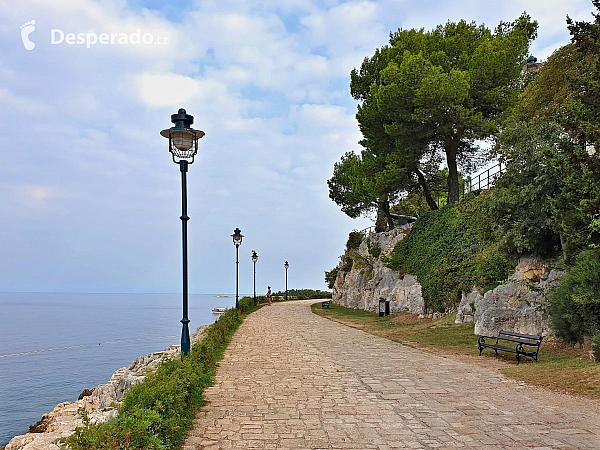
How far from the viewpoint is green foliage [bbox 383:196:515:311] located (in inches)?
654

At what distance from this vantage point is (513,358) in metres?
10.9

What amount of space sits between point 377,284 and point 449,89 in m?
12.3

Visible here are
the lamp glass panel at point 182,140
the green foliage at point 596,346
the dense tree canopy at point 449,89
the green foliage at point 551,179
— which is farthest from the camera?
the dense tree canopy at point 449,89

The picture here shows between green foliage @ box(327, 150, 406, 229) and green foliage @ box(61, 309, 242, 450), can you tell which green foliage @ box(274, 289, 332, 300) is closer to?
→ green foliage @ box(327, 150, 406, 229)

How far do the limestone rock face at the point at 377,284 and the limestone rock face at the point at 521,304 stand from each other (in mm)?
6788

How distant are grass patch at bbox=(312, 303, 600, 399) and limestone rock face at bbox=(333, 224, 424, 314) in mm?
4046

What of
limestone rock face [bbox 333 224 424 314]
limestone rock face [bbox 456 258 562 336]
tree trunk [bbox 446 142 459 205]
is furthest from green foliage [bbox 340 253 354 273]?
limestone rock face [bbox 456 258 562 336]

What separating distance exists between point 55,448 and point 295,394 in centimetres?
342

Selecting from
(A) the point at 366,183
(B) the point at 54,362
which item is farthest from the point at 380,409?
(B) the point at 54,362

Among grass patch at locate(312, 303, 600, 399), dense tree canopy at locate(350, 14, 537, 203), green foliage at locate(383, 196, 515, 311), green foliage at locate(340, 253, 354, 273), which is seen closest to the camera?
grass patch at locate(312, 303, 600, 399)

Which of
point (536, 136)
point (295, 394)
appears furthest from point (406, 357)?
point (536, 136)

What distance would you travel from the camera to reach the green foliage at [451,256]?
54.5 feet

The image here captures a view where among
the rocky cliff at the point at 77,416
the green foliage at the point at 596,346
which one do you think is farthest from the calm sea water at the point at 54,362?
the green foliage at the point at 596,346

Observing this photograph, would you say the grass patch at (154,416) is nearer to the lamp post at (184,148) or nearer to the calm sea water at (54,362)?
the lamp post at (184,148)
